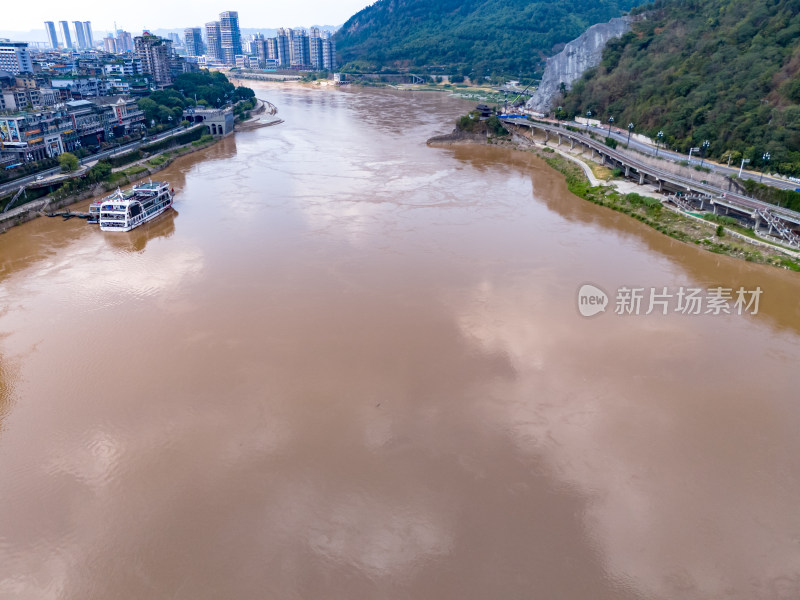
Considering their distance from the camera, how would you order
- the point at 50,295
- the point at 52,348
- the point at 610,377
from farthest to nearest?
the point at 50,295 < the point at 52,348 < the point at 610,377

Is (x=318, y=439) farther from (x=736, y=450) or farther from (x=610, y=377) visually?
(x=736, y=450)

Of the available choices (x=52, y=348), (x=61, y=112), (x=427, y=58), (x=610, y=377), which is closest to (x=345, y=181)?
(x=61, y=112)

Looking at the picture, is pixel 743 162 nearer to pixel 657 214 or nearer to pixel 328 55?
pixel 657 214

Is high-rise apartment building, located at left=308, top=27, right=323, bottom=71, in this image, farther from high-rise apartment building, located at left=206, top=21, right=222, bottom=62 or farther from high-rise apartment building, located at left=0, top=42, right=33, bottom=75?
high-rise apartment building, located at left=0, top=42, right=33, bottom=75

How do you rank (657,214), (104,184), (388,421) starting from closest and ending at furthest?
(388,421) → (657,214) → (104,184)

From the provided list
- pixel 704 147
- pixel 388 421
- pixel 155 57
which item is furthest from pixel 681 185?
pixel 155 57

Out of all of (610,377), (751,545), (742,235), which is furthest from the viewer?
(742,235)

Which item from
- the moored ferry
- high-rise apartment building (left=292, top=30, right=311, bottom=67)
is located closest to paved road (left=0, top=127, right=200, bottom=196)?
the moored ferry
